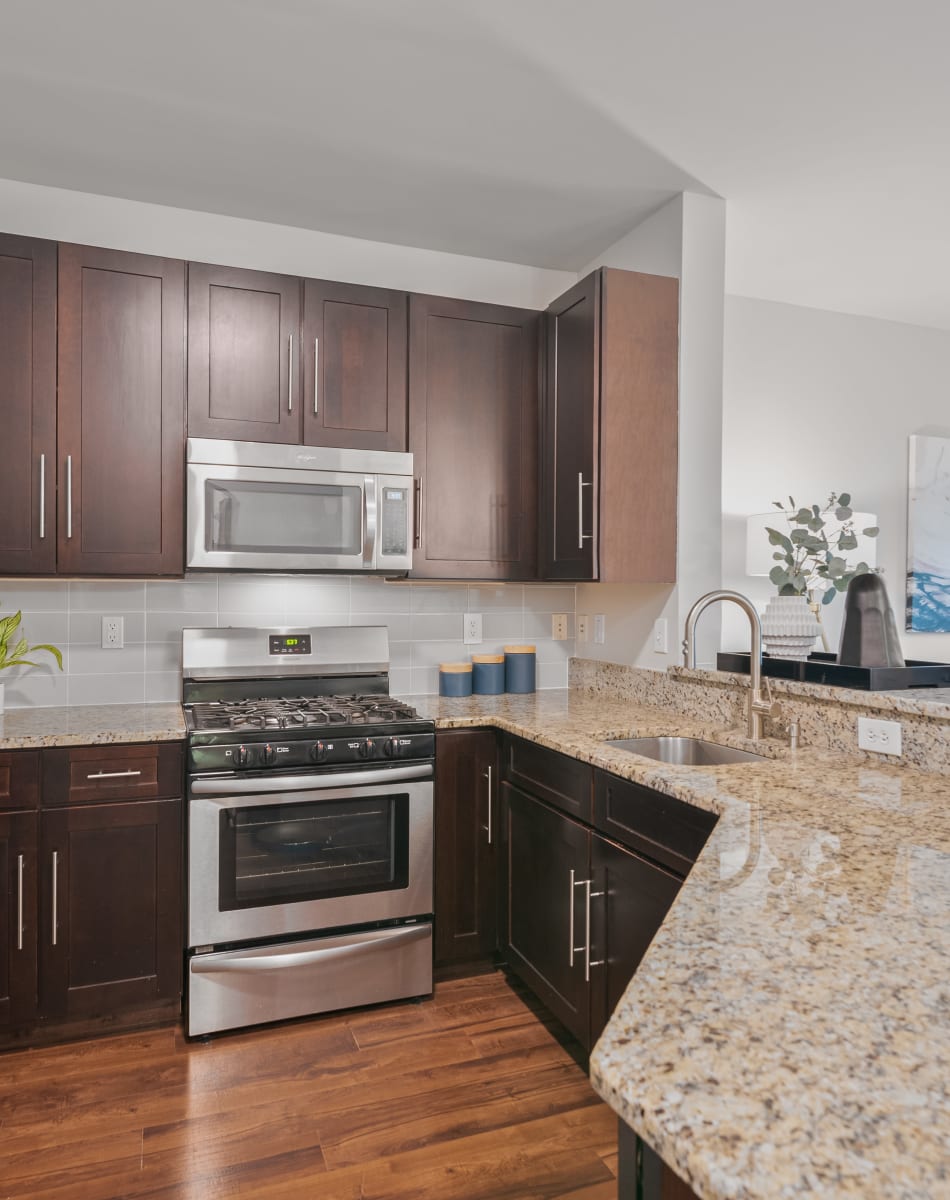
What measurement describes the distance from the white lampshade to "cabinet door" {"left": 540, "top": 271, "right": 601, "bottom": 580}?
77 cm

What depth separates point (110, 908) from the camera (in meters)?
2.37

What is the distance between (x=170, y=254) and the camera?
2988mm

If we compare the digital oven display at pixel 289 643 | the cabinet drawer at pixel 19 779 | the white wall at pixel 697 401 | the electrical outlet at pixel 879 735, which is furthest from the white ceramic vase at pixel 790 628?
the cabinet drawer at pixel 19 779

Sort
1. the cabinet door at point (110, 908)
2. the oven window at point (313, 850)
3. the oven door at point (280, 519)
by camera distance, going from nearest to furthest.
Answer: the cabinet door at point (110, 908) < the oven window at point (313, 850) < the oven door at point (280, 519)

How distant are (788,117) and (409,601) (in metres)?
2.03

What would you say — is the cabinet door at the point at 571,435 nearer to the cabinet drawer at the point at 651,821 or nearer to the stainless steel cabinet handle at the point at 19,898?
the cabinet drawer at the point at 651,821

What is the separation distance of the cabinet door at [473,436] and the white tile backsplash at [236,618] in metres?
0.33

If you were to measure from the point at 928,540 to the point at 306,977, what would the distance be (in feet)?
11.3

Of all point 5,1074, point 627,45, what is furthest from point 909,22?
point 5,1074

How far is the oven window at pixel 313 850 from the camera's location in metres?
2.44

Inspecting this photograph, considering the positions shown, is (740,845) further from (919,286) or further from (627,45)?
(919,286)

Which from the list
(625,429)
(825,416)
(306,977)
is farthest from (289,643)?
(825,416)

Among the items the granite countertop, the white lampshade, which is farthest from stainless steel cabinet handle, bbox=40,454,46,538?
the white lampshade

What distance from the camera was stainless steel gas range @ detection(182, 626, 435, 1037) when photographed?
7.86ft
